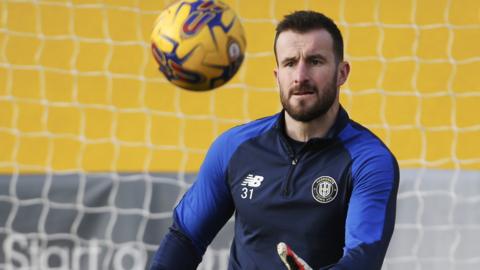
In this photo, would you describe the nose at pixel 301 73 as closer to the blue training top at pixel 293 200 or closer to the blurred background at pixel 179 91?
the blue training top at pixel 293 200

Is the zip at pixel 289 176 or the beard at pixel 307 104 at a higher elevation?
the beard at pixel 307 104

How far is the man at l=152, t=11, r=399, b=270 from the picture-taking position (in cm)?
258

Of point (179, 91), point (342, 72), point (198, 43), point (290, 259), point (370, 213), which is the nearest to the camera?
point (290, 259)

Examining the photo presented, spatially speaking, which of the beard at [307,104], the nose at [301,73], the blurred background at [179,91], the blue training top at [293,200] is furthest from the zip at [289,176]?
the blurred background at [179,91]

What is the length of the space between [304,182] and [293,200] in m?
0.07

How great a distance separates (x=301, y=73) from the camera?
2.60 metres

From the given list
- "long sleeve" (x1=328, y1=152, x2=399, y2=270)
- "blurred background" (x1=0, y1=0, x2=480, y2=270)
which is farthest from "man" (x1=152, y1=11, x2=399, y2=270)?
"blurred background" (x1=0, y1=0, x2=480, y2=270)

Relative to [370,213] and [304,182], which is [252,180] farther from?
[370,213]

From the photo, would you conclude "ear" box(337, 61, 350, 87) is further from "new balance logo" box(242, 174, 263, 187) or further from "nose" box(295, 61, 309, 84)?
"new balance logo" box(242, 174, 263, 187)

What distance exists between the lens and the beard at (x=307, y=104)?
103 inches

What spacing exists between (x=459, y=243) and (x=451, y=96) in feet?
4.12

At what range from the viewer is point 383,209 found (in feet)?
8.43

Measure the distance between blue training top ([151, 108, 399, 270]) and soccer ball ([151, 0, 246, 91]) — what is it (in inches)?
11.4

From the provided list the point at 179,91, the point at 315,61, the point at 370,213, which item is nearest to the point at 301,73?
the point at 315,61
